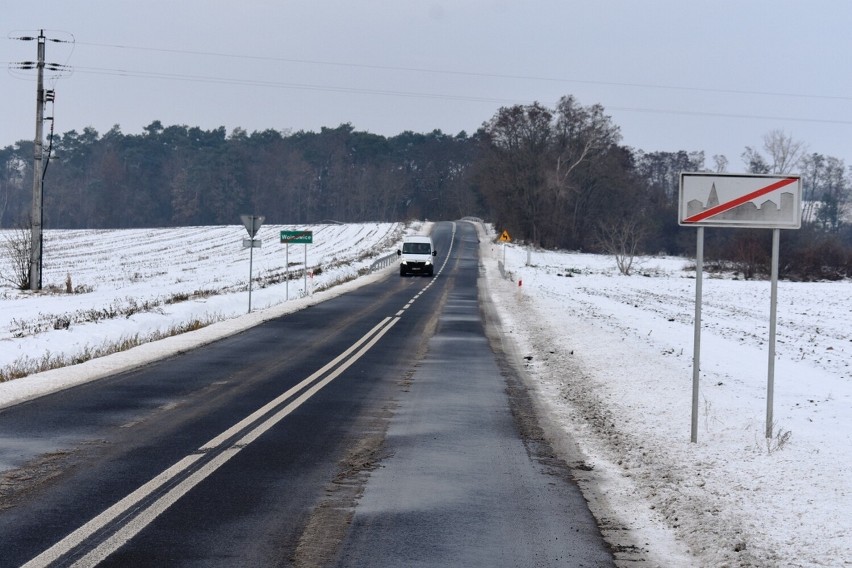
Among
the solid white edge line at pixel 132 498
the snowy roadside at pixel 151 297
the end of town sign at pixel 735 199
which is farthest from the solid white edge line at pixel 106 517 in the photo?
the end of town sign at pixel 735 199

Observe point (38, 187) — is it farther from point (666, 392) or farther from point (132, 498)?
point (132, 498)

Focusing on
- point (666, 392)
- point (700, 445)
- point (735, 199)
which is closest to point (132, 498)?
point (700, 445)

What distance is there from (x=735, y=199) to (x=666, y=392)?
4217 mm

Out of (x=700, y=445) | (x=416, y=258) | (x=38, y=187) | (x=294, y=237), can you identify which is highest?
(x=38, y=187)

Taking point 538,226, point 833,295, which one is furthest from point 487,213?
point 833,295

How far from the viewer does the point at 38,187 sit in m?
39.0

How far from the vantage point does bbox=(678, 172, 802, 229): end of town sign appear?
31.8ft

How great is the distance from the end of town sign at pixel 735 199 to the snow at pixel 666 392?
234 centimetres

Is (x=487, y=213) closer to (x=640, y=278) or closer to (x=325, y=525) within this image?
(x=640, y=278)

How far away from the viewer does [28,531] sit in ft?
20.9

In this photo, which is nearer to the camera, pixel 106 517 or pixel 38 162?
pixel 106 517

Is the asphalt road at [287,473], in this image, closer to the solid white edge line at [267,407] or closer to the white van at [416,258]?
the solid white edge line at [267,407]

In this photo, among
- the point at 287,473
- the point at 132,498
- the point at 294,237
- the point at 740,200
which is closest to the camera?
the point at 132,498

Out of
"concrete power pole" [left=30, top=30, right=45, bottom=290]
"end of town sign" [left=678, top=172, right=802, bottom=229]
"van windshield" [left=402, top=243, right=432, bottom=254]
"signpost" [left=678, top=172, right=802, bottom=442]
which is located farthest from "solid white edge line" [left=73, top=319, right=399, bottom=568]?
"van windshield" [left=402, top=243, right=432, bottom=254]
